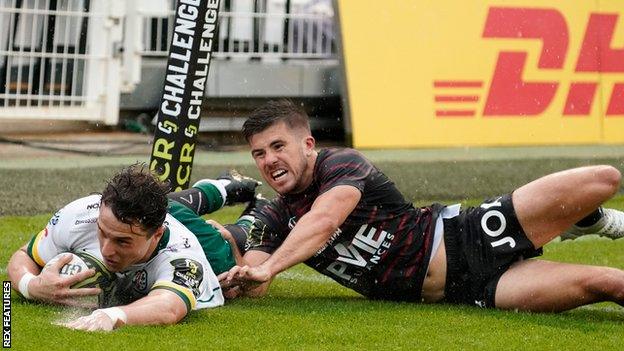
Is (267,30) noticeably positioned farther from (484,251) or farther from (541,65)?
(484,251)

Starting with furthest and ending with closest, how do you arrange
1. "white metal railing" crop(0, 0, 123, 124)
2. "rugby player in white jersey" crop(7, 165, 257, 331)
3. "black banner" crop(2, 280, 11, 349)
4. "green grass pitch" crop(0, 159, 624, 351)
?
"white metal railing" crop(0, 0, 123, 124) → "rugby player in white jersey" crop(7, 165, 257, 331) → "green grass pitch" crop(0, 159, 624, 351) → "black banner" crop(2, 280, 11, 349)

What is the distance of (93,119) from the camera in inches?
587

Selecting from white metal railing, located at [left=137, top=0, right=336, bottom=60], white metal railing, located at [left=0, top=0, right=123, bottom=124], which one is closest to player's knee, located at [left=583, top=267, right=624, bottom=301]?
white metal railing, located at [left=0, top=0, right=123, bottom=124]

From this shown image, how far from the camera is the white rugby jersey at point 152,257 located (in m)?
5.88

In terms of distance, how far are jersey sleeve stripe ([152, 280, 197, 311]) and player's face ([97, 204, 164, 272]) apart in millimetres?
153

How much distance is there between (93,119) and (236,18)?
2338 mm

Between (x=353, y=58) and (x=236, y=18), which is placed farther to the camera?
(x=236, y=18)

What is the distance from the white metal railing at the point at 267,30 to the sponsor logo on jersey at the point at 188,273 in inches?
398

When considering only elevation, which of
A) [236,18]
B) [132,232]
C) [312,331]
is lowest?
[312,331]

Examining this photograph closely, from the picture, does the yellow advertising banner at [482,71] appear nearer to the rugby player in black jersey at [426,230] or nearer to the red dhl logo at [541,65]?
the red dhl logo at [541,65]

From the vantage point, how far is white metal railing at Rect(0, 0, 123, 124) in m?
14.3

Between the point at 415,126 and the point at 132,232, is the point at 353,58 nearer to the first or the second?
the point at 415,126

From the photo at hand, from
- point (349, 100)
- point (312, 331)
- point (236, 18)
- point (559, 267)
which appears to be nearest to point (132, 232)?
point (312, 331)

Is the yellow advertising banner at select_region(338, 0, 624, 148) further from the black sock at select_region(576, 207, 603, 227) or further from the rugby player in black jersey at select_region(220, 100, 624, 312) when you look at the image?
the rugby player in black jersey at select_region(220, 100, 624, 312)
